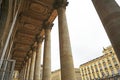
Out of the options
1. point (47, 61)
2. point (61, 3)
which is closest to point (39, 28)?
point (47, 61)

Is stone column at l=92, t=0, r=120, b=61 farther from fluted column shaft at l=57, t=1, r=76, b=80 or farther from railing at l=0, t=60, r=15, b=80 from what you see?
railing at l=0, t=60, r=15, b=80

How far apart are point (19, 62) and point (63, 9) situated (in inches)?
749

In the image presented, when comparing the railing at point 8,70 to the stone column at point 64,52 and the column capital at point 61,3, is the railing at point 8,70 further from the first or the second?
the column capital at point 61,3

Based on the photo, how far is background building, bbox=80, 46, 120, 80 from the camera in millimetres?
40375

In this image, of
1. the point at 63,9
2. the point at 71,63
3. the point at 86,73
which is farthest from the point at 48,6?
the point at 86,73

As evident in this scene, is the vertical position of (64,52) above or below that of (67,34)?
below

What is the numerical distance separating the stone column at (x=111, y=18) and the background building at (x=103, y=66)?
39.1 meters

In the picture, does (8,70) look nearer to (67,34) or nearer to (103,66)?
(67,34)

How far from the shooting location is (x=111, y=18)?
328 centimetres

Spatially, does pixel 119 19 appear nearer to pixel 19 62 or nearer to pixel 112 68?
pixel 19 62

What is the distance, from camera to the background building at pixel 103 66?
40375 mm

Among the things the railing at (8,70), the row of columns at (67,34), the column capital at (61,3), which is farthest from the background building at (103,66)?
the railing at (8,70)

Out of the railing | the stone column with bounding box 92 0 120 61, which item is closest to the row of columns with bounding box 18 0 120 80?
the stone column with bounding box 92 0 120 61

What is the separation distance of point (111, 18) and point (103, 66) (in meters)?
45.1
